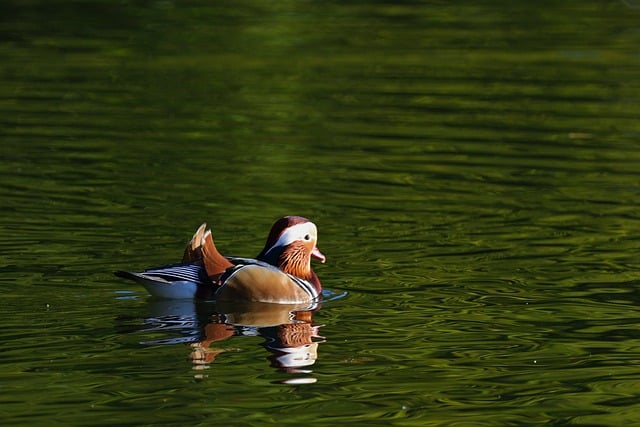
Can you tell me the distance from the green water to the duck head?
1.02 ft

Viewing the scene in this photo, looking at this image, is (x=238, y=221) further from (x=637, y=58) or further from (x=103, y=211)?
(x=637, y=58)

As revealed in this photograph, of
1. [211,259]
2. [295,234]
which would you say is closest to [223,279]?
[211,259]

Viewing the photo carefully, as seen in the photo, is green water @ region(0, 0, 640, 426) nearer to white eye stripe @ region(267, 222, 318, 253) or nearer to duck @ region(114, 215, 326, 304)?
duck @ region(114, 215, 326, 304)

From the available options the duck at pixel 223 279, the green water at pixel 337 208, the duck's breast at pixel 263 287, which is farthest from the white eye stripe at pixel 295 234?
the green water at pixel 337 208

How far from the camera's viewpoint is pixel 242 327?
10742 mm

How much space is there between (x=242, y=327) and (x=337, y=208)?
3.91 meters

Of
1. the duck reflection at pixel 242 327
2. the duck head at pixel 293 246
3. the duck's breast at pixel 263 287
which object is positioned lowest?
the duck reflection at pixel 242 327

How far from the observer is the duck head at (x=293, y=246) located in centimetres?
1167

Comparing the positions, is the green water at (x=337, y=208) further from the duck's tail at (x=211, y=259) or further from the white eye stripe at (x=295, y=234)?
the white eye stripe at (x=295, y=234)

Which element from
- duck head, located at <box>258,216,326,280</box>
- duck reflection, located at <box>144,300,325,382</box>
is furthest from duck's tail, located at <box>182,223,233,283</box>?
duck head, located at <box>258,216,326,280</box>

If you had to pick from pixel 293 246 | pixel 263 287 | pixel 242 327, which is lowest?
pixel 242 327

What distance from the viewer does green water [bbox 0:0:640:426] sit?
926cm

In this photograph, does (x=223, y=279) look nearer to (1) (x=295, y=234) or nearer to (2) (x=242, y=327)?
(2) (x=242, y=327)

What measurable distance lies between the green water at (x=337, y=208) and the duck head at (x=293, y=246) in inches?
12.3
